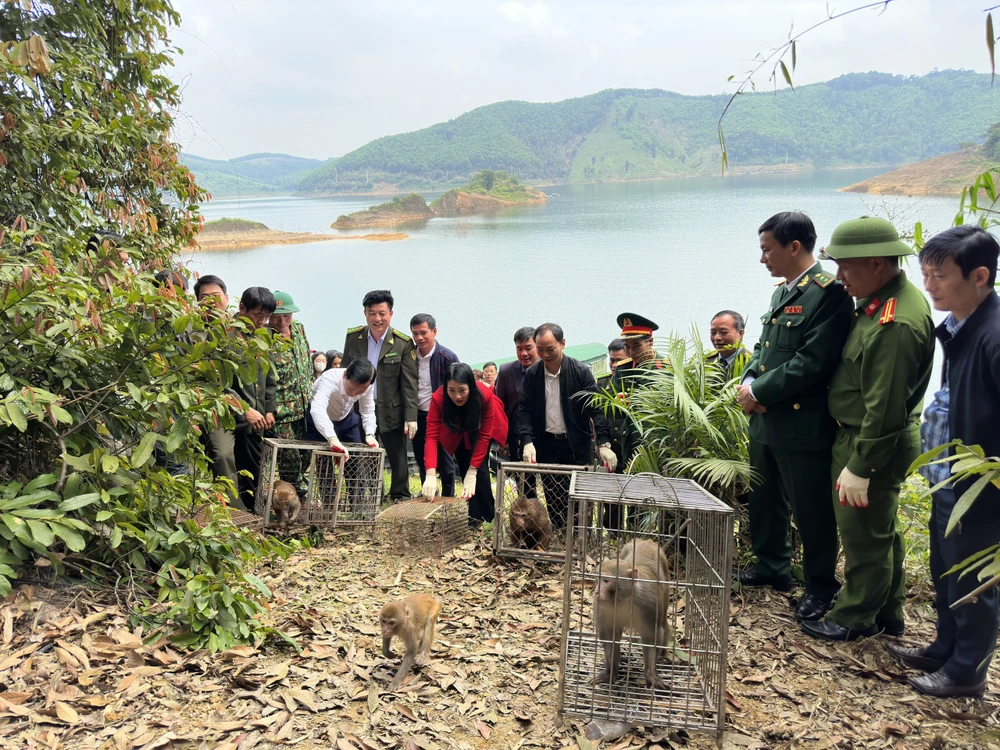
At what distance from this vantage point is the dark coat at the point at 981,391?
261 cm

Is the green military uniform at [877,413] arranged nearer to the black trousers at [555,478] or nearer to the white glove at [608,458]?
the white glove at [608,458]

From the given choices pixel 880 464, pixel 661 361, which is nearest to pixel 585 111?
pixel 661 361

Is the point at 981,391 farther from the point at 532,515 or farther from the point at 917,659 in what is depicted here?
the point at 532,515

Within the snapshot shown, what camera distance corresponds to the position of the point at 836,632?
3.27m

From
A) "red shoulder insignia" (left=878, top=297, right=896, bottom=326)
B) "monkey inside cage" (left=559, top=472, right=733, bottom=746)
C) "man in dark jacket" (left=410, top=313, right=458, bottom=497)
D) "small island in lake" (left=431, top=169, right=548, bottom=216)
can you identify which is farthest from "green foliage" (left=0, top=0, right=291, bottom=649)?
"small island in lake" (left=431, top=169, right=548, bottom=216)

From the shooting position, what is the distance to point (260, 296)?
493 cm

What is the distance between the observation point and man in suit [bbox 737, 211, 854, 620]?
3262 millimetres

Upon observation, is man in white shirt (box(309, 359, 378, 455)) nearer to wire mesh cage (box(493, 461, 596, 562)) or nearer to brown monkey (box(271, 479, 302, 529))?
brown monkey (box(271, 479, 302, 529))

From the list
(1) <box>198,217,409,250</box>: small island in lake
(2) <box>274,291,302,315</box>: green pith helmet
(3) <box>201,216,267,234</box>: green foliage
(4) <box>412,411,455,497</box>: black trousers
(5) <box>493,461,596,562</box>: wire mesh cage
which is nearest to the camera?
(5) <box>493,461,596,562</box>: wire mesh cage

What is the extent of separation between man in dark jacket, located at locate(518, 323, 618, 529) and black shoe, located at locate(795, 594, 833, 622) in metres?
1.61

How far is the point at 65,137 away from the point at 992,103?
1063 cm

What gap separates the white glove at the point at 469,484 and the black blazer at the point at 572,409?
457 millimetres

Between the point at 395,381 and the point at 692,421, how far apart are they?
282 centimetres

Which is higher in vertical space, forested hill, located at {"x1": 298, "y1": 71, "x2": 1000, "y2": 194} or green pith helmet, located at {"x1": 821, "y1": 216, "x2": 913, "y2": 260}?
forested hill, located at {"x1": 298, "y1": 71, "x2": 1000, "y2": 194}
